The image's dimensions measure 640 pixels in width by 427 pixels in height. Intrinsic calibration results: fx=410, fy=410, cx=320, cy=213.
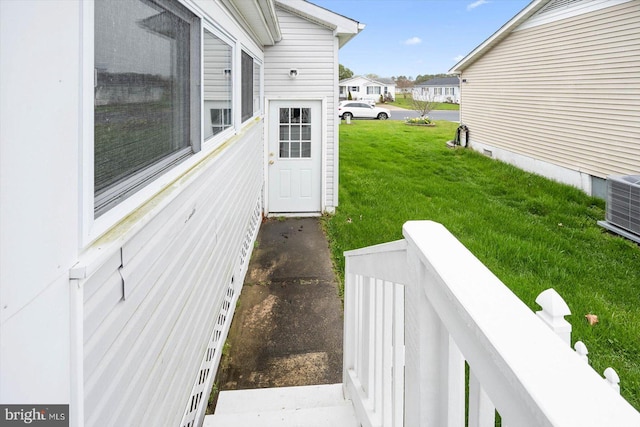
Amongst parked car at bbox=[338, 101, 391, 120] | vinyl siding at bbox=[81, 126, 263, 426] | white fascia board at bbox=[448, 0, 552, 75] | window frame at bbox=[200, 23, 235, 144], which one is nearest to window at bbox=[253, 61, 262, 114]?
window frame at bbox=[200, 23, 235, 144]

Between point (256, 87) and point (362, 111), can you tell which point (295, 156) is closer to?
point (256, 87)

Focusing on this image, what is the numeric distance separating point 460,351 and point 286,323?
3558 millimetres

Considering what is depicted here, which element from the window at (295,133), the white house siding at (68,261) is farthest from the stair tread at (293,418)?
A: the window at (295,133)

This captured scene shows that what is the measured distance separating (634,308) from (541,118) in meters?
7.73

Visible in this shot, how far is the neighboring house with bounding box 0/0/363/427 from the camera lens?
0.80 meters

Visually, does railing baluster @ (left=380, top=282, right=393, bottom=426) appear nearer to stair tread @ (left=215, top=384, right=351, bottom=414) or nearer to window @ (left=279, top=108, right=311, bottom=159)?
stair tread @ (left=215, top=384, right=351, bottom=414)

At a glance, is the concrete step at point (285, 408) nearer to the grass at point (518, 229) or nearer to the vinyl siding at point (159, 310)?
the vinyl siding at point (159, 310)

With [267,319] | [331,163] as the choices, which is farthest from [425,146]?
[267,319]

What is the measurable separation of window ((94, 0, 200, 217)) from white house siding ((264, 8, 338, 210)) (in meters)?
5.49

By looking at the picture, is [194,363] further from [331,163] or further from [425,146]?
[425,146]

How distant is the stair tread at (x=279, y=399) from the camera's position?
2.70 meters

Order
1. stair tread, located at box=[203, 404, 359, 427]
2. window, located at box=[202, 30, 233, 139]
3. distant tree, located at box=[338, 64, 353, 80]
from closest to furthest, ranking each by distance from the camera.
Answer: stair tread, located at box=[203, 404, 359, 427]
window, located at box=[202, 30, 233, 139]
distant tree, located at box=[338, 64, 353, 80]

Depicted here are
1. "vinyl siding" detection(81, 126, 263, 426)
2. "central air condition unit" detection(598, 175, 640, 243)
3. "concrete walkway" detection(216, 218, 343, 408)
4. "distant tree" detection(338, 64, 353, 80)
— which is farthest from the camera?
"distant tree" detection(338, 64, 353, 80)

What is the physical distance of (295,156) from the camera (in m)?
8.19
